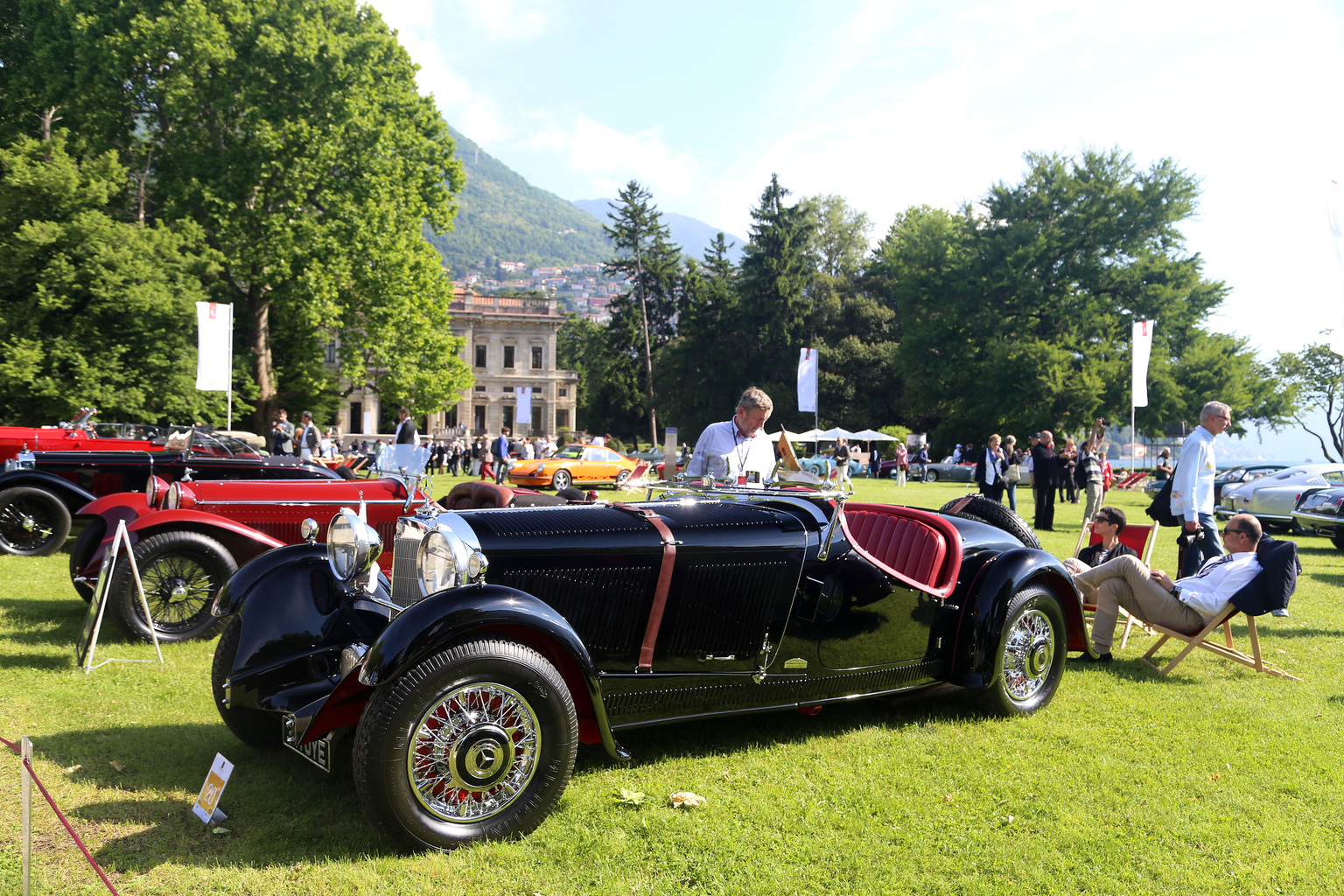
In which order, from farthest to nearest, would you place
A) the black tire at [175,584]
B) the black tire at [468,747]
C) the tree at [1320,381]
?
1. the tree at [1320,381]
2. the black tire at [175,584]
3. the black tire at [468,747]

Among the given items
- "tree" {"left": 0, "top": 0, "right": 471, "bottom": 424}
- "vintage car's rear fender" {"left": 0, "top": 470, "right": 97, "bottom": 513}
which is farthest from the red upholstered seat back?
"tree" {"left": 0, "top": 0, "right": 471, "bottom": 424}

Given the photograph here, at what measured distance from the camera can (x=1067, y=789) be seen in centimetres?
395

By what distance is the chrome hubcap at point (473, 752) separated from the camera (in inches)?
125

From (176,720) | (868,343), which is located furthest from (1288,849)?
(868,343)

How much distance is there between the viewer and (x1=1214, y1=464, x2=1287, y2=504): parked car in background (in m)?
21.7

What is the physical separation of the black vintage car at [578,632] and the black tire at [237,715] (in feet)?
0.04

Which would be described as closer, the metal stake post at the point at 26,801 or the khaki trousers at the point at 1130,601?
the metal stake post at the point at 26,801

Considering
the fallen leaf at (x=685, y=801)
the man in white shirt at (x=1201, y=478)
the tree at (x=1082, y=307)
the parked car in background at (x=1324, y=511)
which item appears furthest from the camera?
the tree at (x=1082, y=307)

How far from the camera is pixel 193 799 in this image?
3723 millimetres

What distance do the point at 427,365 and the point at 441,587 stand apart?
28.5 m

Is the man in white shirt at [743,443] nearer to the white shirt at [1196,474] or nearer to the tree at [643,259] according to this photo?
the white shirt at [1196,474]

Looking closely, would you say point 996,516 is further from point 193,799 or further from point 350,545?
point 193,799

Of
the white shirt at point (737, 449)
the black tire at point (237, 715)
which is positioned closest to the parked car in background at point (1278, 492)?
the white shirt at point (737, 449)

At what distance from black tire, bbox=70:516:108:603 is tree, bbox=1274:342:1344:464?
60.6 meters
